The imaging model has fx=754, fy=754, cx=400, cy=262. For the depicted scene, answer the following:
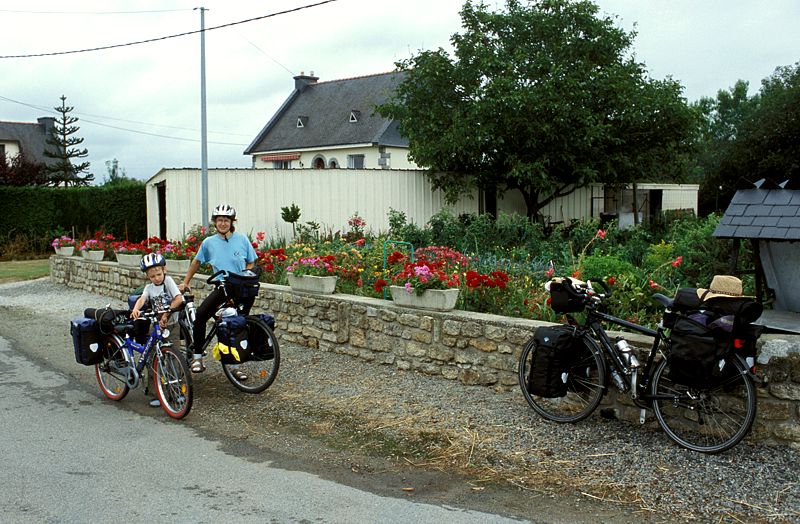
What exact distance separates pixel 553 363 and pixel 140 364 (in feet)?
12.3

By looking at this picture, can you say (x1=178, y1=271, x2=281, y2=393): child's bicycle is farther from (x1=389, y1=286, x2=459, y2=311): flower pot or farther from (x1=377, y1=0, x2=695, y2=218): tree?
(x1=377, y1=0, x2=695, y2=218): tree

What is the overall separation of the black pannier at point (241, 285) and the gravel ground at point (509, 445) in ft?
3.24

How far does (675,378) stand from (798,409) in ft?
2.90

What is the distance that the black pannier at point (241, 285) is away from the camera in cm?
713

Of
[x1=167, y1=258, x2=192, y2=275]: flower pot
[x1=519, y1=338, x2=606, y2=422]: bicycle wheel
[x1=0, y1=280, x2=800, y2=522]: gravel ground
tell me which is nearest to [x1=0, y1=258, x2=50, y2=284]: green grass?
[x1=167, y1=258, x2=192, y2=275]: flower pot

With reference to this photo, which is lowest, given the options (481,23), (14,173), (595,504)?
(595,504)

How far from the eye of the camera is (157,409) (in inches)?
270

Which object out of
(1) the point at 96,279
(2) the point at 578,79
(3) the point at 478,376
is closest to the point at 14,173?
(1) the point at 96,279

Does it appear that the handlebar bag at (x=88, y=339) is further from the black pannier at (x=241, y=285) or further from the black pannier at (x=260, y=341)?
the black pannier at (x=260, y=341)

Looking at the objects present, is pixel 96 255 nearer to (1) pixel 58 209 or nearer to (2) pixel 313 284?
(2) pixel 313 284

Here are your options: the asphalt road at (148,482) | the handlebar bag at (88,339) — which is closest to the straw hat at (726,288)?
the asphalt road at (148,482)

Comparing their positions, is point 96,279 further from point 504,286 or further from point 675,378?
point 675,378

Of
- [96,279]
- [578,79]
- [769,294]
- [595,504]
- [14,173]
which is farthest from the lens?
[14,173]

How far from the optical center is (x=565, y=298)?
5887 mm
